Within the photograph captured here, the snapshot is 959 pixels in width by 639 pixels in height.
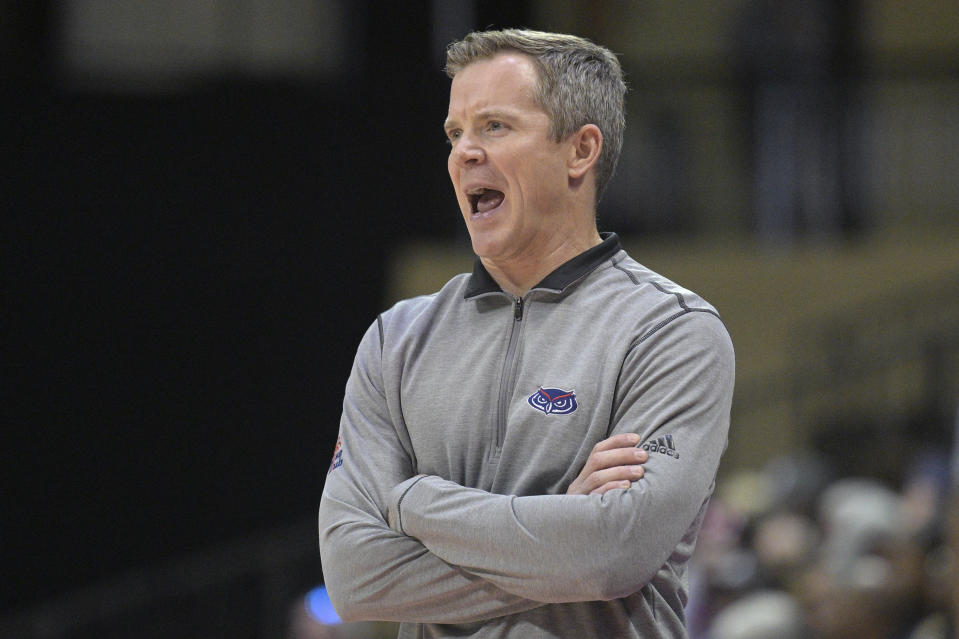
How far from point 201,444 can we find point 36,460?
1187mm

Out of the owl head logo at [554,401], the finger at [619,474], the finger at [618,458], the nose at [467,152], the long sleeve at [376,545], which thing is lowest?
the long sleeve at [376,545]

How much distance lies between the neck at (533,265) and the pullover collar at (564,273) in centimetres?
2

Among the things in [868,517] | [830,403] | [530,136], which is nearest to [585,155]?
[530,136]

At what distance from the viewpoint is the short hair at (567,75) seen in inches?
84.0

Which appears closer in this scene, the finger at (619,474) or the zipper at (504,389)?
the finger at (619,474)

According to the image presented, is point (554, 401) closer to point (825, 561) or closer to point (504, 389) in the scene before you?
point (504, 389)

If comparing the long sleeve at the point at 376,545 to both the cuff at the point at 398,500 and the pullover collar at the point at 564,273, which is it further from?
the pullover collar at the point at 564,273

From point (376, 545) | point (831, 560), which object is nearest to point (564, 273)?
point (376, 545)

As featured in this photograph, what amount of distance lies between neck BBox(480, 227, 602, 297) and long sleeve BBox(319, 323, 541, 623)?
25cm

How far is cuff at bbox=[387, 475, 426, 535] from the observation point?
2082 millimetres

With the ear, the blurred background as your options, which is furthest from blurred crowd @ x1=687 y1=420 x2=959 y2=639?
the ear

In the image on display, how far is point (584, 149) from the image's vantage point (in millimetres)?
2182

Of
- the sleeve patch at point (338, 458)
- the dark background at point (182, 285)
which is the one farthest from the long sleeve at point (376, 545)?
the dark background at point (182, 285)

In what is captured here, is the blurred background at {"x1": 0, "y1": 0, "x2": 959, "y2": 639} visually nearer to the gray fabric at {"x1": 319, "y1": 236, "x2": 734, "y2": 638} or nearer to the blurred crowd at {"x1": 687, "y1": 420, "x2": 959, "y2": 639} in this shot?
the blurred crowd at {"x1": 687, "y1": 420, "x2": 959, "y2": 639}
